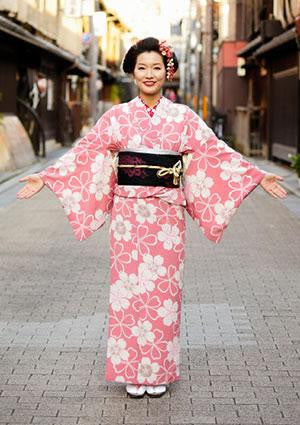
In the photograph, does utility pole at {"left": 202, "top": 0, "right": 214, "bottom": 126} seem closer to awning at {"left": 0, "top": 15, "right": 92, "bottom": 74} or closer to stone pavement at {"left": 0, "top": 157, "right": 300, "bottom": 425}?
awning at {"left": 0, "top": 15, "right": 92, "bottom": 74}

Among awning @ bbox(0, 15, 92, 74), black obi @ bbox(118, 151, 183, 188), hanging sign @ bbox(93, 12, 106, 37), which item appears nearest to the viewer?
black obi @ bbox(118, 151, 183, 188)

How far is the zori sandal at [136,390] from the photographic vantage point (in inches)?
225

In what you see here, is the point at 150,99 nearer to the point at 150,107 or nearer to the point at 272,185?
the point at 150,107

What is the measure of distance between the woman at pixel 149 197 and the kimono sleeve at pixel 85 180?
12 mm

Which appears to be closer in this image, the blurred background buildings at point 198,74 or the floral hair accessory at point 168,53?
the floral hair accessory at point 168,53

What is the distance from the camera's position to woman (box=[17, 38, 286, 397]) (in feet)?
18.7

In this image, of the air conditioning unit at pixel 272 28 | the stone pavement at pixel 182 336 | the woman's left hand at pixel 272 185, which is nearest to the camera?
the stone pavement at pixel 182 336

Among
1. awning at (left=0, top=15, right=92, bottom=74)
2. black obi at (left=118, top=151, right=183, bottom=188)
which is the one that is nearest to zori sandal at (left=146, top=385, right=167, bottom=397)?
black obi at (left=118, top=151, right=183, bottom=188)

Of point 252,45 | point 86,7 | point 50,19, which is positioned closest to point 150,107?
point 252,45

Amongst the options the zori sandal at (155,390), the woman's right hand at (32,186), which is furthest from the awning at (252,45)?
the zori sandal at (155,390)

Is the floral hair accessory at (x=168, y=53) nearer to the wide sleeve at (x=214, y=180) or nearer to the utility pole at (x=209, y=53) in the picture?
the wide sleeve at (x=214, y=180)

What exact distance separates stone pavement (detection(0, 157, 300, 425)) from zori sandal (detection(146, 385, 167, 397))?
38mm

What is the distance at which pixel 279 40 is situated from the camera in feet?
82.4

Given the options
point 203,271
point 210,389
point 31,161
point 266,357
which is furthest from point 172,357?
point 31,161
